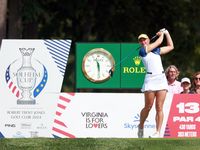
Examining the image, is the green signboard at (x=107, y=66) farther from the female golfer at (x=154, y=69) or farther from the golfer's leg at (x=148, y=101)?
the female golfer at (x=154, y=69)

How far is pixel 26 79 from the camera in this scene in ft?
34.1

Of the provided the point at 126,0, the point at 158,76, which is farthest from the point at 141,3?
the point at 158,76

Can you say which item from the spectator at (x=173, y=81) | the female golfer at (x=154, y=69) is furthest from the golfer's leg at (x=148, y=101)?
the spectator at (x=173, y=81)

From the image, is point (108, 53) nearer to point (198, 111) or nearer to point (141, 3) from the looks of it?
point (198, 111)

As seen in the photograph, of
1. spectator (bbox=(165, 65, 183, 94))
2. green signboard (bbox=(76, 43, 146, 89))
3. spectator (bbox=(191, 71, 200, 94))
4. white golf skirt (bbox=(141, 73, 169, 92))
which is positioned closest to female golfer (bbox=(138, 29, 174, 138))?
white golf skirt (bbox=(141, 73, 169, 92))

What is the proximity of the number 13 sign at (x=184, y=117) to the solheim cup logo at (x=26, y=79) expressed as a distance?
2403 millimetres

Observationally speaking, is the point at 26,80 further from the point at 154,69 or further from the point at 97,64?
the point at 154,69

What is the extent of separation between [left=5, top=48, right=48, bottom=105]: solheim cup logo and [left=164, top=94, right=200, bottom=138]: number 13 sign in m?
2.40

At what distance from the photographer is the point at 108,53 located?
11.0m

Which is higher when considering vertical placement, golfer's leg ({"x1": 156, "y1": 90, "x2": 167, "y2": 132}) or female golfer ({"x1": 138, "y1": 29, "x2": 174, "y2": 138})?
female golfer ({"x1": 138, "y1": 29, "x2": 174, "y2": 138})

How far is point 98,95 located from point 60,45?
1.18 m

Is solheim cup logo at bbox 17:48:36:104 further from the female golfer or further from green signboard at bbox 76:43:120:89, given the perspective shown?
the female golfer

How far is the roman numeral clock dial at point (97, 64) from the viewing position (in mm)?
11023

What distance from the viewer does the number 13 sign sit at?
33.7 feet
